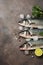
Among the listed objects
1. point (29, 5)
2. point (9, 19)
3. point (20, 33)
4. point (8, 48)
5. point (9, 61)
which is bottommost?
point (9, 61)

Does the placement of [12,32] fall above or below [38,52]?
above

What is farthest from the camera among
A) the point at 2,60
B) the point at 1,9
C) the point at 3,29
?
the point at 1,9

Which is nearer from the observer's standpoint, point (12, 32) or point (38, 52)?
point (38, 52)

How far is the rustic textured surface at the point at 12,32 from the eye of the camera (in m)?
2.03

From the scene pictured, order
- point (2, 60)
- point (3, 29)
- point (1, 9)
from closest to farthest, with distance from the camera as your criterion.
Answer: point (2, 60) < point (3, 29) < point (1, 9)

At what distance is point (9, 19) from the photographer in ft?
7.38

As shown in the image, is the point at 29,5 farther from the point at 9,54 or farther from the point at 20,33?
the point at 9,54

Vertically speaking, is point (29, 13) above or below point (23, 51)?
above

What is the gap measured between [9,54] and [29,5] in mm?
647

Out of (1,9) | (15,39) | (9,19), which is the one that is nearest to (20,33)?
(15,39)

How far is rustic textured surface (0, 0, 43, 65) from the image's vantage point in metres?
2.03

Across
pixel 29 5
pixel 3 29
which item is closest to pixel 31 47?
pixel 3 29

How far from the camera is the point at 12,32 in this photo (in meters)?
2.17

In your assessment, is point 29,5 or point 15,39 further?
point 29,5
